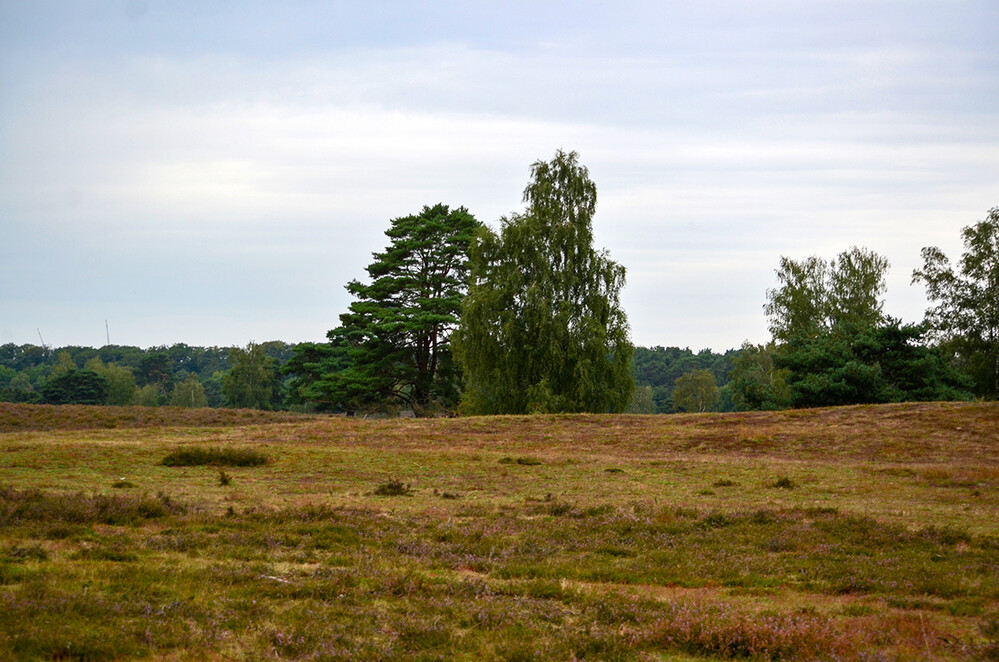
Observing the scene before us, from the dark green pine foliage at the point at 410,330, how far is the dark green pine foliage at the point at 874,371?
27.4 meters

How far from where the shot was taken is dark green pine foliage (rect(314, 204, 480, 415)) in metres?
65.4

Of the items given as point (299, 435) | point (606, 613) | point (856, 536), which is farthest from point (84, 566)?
point (299, 435)

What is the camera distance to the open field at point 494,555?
26.2 feet

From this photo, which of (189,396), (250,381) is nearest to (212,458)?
(250,381)

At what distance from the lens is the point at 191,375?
131625 mm

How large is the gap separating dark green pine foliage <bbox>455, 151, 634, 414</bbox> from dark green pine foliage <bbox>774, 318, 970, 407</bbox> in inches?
423

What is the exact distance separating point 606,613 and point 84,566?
657 centimetres

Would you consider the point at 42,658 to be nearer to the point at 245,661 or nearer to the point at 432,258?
the point at 245,661

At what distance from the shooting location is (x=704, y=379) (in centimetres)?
12162

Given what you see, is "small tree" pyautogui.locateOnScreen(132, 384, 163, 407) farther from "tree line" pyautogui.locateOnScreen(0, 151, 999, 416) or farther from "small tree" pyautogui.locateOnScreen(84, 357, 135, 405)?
"tree line" pyautogui.locateOnScreen(0, 151, 999, 416)

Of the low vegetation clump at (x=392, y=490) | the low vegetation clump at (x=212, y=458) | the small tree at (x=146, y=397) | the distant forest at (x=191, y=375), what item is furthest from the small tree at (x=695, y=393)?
the low vegetation clump at (x=392, y=490)

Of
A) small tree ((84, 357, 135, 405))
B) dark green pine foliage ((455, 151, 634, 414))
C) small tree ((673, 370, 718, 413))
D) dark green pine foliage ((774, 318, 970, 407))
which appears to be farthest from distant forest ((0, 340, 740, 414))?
dark green pine foliage ((774, 318, 970, 407))

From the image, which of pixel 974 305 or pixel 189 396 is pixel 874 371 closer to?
pixel 974 305

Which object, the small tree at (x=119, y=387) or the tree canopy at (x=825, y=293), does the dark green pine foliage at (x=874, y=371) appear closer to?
the tree canopy at (x=825, y=293)
